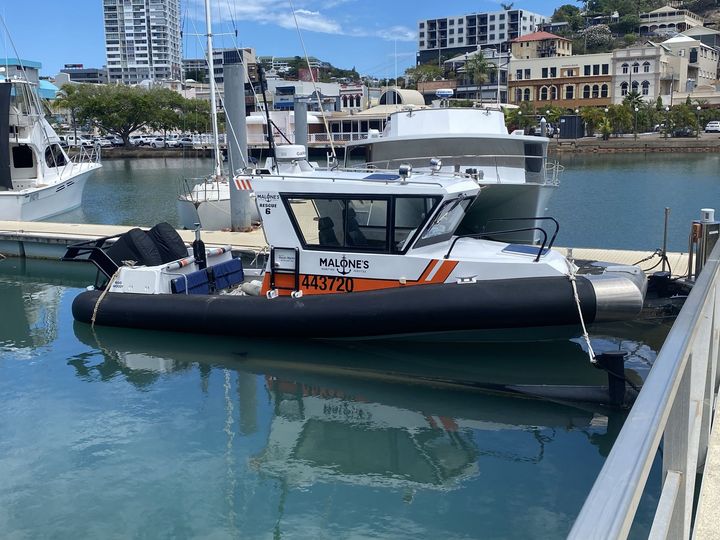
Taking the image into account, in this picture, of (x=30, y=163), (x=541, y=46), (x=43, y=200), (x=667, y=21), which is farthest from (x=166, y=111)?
(x=667, y=21)

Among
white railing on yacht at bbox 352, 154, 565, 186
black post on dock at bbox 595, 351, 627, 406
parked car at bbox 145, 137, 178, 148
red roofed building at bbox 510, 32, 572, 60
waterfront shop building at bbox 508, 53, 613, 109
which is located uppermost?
red roofed building at bbox 510, 32, 572, 60

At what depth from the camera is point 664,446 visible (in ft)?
7.00

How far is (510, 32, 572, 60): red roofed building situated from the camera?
93375 mm

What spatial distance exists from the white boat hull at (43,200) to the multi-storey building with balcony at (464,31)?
139 metres

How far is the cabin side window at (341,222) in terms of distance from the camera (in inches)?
328

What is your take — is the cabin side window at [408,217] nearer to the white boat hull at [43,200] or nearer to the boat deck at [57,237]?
the boat deck at [57,237]

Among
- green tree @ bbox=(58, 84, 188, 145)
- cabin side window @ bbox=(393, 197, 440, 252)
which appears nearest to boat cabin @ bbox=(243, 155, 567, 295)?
cabin side window @ bbox=(393, 197, 440, 252)

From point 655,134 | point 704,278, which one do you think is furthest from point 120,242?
point 655,134

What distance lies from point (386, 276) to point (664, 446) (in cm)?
632

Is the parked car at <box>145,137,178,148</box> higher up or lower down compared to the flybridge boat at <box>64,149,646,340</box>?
higher up

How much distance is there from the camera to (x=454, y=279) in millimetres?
8156

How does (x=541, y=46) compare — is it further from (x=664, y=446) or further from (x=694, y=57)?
(x=664, y=446)

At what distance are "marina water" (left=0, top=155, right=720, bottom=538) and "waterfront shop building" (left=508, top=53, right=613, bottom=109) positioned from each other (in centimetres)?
7264

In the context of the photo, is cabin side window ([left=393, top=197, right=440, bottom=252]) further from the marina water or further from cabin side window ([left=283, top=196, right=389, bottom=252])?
the marina water
